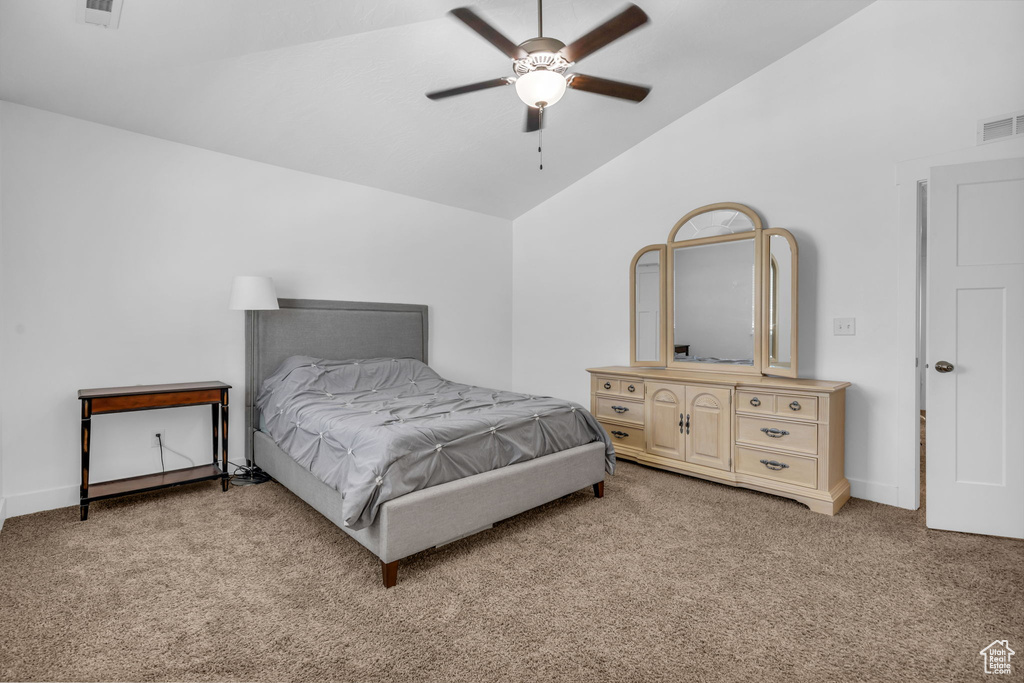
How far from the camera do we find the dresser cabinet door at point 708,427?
130 inches

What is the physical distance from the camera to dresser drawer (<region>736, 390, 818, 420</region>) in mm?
2947

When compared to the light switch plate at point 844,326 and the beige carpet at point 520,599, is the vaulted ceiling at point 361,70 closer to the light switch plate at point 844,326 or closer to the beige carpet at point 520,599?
the light switch plate at point 844,326

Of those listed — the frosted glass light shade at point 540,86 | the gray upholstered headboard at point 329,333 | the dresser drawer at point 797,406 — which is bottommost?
the dresser drawer at point 797,406

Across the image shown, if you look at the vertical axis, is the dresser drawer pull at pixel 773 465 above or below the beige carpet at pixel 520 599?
above

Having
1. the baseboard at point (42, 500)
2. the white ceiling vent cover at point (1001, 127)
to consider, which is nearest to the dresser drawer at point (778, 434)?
the white ceiling vent cover at point (1001, 127)

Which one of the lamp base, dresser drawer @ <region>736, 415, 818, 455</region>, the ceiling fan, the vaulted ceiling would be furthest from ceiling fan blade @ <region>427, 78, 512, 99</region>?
the lamp base

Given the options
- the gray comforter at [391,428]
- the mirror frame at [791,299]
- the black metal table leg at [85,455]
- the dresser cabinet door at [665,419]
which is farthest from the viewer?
the dresser cabinet door at [665,419]

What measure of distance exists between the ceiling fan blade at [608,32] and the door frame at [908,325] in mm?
2130

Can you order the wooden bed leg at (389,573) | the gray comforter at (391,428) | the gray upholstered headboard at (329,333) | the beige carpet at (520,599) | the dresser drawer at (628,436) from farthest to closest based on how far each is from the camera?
the dresser drawer at (628,436) < the gray upholstered headboard at (329,333) < the gray comforter at (391,428) < the wooden bed leg at (389,573) < the beige carpet at (520,599)

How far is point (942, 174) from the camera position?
2.69m

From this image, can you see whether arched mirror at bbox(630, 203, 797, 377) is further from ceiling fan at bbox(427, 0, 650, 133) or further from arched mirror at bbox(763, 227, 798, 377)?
ceiling fan at bbox(427, 0, 650, 133)

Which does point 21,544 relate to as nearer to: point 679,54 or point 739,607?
point 739,607

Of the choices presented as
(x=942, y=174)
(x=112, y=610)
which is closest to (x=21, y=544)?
(x=112, y=610)

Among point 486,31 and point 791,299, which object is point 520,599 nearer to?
point 486,31
